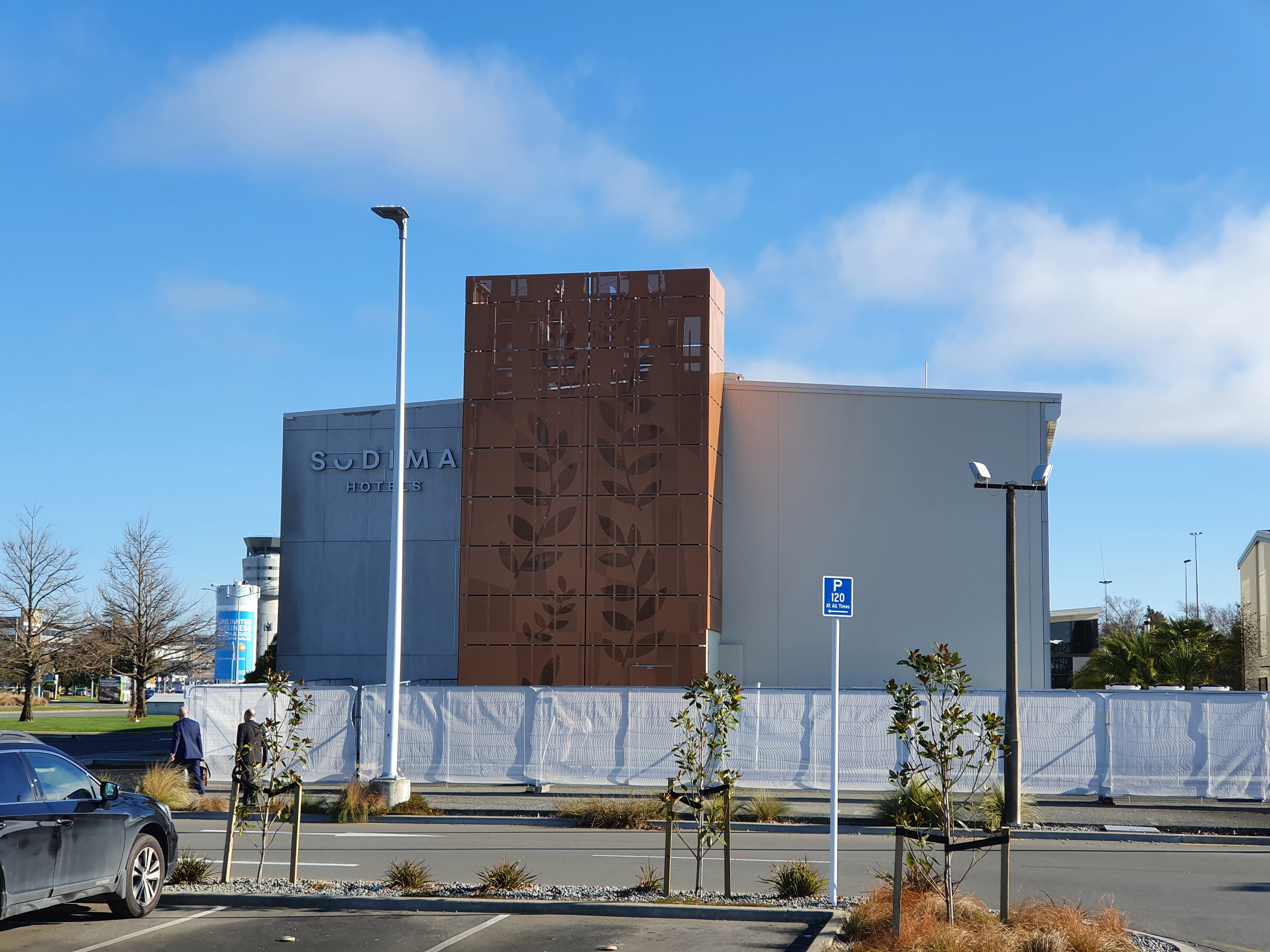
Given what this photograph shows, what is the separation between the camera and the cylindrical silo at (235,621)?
276 ft

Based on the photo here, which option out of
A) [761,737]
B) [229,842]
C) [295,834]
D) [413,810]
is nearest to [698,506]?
[761,737]

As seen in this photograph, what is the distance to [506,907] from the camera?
10.8m

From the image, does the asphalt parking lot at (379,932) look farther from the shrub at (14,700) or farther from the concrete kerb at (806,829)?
the shrub at (14,700)

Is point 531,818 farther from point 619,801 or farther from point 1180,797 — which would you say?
point 1180,797

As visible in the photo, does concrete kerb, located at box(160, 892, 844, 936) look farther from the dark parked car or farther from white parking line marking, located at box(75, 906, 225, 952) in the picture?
the dark parked car

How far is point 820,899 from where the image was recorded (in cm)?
1101

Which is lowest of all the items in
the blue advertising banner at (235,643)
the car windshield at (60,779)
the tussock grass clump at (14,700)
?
the tussock grass clump at (14,700)

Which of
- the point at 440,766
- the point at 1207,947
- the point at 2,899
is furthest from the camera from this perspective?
the point at 440,766

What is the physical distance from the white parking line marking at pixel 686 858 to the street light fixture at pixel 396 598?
4.84m

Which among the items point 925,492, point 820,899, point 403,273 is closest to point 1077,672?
point 925,492

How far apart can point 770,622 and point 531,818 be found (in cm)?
1620

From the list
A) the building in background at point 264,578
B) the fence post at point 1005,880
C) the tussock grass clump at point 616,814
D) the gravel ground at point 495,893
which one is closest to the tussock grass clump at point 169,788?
the tussock grass clump at point 616,814

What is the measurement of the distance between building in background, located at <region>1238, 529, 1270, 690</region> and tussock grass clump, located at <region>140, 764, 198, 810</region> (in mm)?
40914

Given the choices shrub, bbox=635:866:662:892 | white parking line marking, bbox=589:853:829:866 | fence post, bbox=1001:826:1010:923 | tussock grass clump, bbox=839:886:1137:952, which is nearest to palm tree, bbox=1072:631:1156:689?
white parking line marking, bbox=589:853:829:866
